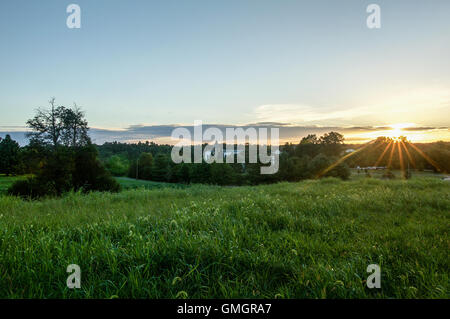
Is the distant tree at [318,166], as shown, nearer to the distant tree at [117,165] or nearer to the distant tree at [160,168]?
the distant tree at [160,168]

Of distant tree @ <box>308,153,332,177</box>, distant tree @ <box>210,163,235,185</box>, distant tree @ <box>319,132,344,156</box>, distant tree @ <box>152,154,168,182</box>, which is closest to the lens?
distant tree @ <box>308,153,332,177</box>

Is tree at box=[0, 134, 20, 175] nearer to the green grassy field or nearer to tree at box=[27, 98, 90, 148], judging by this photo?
tree at box=[27, 98, 90, 148]

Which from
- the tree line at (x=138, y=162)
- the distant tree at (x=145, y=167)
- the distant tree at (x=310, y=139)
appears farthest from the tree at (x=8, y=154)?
the distant tree at (x=310, y=139)

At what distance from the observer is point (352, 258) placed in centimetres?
283

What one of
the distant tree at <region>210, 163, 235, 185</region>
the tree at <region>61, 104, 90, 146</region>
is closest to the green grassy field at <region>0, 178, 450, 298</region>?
the tree at <region>61, 104, 90, 146</region>

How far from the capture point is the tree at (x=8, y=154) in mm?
35344

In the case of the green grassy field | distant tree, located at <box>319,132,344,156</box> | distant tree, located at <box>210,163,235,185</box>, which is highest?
distant tree, located at <box>319,132,344,156</box>

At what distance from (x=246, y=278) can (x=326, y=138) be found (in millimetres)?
55701

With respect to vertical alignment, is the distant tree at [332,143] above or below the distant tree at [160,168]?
above

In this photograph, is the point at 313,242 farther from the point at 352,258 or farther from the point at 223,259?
the point at 223,259

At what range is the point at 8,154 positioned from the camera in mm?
37312

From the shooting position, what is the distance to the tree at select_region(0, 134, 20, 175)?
116 ft

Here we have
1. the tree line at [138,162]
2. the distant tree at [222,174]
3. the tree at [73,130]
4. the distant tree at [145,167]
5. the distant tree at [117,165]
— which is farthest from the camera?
the distant tree at [145,167]
